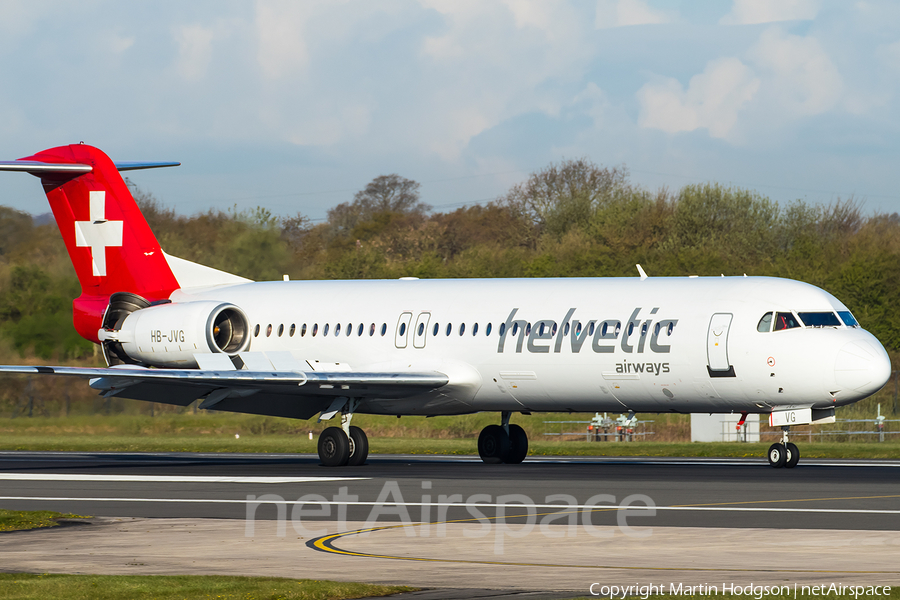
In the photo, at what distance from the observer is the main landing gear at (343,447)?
3052 cm

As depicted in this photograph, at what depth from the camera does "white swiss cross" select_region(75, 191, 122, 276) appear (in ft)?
117

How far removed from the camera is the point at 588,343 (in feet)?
93.9

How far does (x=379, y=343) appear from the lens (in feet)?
105

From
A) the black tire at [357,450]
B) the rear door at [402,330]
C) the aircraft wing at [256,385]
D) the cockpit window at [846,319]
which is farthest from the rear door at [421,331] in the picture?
the cockpit window at [846,319]

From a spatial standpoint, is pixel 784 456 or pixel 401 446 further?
pixel 401 446

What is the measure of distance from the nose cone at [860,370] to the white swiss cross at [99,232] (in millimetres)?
18837

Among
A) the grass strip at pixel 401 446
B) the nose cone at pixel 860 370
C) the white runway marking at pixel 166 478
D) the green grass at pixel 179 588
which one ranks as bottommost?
the green grass at pixel 179 588

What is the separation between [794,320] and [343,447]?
10250mm

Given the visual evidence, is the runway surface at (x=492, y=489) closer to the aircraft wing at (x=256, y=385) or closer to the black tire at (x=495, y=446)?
the black tire at (x=495, y=446)

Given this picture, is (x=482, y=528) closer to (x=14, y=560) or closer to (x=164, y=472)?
(x=14, y=560)

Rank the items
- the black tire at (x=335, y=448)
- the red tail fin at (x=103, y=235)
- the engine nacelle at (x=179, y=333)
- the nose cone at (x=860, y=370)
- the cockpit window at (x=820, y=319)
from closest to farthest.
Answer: the nose cone at (x=860, y=370) < the cockpit window at (x=820, y=319) < the black tire at (x=335, y=448) < the engine nacelle at (x=179, y=333) < the red tail fin at (x=103, y=235)

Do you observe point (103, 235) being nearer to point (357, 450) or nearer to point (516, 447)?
point (357, 450)

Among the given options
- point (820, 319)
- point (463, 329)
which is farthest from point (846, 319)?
point (463, 329)

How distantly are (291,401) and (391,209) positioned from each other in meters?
89.3
